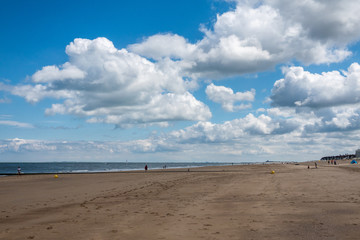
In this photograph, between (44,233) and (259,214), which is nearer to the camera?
(44,233)

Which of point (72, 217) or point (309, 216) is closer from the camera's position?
point (309, 216)

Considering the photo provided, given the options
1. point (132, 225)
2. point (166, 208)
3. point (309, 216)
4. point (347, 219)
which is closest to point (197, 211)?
point (166, 208)

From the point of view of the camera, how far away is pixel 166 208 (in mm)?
16406

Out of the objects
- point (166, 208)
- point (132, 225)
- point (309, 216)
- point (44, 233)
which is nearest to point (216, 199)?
point (166, 208)

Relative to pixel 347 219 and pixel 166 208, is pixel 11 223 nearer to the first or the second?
pixel 166 208

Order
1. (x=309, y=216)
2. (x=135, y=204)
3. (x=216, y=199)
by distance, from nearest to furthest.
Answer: (x=309, y=216) < (x=135, y=204) < (x=216, y=199)

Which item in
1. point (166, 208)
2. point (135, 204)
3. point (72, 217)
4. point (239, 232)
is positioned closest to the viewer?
point (239, 232)

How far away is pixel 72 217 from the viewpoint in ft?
47.1

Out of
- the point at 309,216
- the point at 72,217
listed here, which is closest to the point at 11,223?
the point at 72,217

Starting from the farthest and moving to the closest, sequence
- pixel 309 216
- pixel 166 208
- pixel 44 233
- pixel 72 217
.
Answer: pixel 166 208 < pixel 72 217 < pixel 309 216 < pixel 44 233

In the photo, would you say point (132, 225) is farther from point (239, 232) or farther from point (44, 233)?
point (239, 232)

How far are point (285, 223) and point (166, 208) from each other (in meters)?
6.78

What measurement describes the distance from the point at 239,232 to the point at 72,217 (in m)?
8.30

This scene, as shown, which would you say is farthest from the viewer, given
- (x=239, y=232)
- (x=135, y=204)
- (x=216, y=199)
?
(x=216, y=199)
